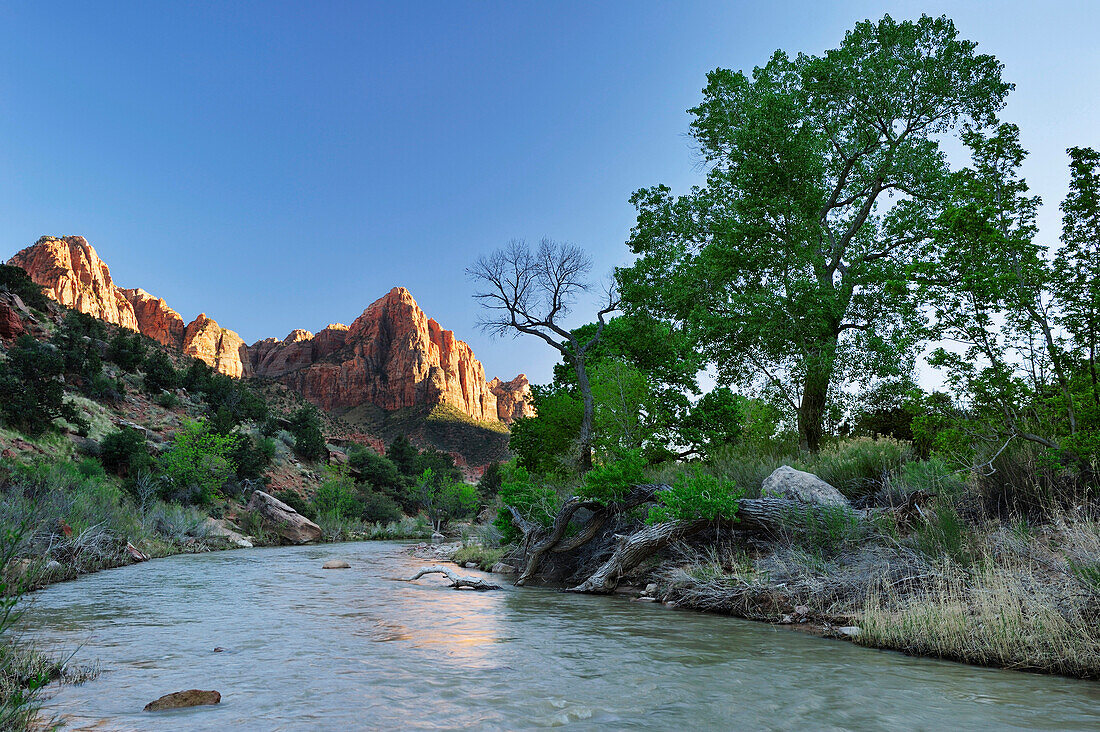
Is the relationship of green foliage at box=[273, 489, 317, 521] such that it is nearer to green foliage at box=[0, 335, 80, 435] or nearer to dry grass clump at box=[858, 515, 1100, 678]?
green foliage at box=[0, 335, 80, 435]

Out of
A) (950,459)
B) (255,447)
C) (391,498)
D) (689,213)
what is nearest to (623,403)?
(689,213)

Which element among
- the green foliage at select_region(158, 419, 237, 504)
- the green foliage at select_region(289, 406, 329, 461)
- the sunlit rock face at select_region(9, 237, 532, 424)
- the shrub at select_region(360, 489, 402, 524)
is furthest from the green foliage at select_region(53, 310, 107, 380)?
the sunlit rock face at select_region(9, 237, 532, 424)

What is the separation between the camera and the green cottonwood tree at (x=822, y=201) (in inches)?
665

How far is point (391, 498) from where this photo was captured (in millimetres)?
56875

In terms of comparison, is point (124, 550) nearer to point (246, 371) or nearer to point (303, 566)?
point (303, 566)

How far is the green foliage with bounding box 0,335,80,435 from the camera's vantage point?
2698 centimetres

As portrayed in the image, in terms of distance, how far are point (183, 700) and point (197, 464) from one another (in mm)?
33794

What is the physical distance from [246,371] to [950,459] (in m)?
166

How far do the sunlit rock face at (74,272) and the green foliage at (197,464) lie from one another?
80109 mm

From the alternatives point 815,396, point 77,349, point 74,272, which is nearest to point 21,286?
point 77,349

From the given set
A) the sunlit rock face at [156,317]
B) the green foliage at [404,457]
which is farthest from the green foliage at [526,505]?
the sunlit rock face at [156,317]

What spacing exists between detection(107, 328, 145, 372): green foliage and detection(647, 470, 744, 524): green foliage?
1771 inches

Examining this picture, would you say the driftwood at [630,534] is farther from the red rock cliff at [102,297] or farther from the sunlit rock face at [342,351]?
the sunlit rock face at [342,351]

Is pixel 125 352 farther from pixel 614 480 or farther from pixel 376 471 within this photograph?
pixel 614 480
